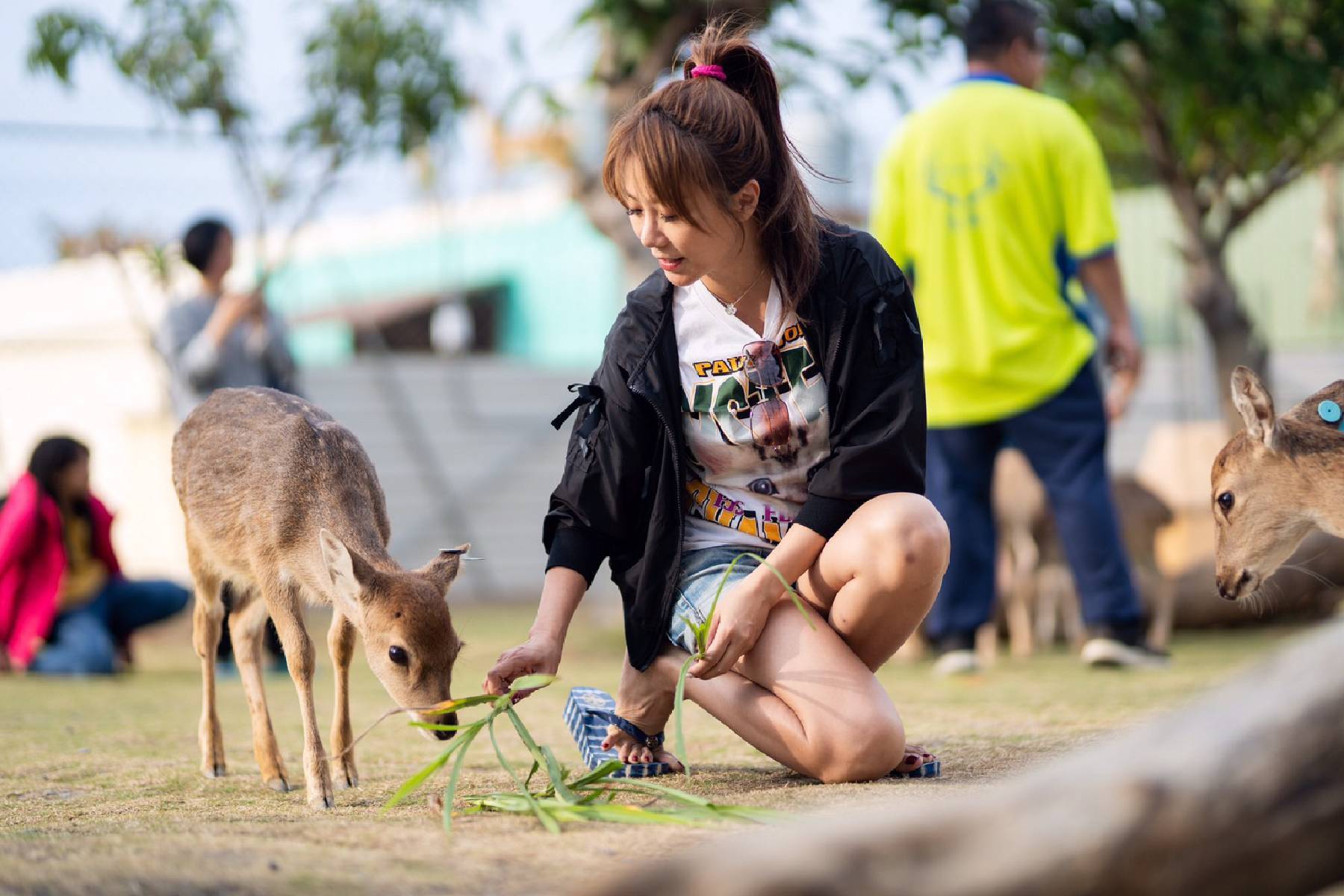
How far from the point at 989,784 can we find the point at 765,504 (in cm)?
92

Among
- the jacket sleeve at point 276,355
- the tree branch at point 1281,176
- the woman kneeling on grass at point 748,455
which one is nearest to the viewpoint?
the woman kneeling on grass at point 748,455

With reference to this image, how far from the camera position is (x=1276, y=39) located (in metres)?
8.27

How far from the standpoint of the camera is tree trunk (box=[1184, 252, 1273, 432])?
9.82 meters

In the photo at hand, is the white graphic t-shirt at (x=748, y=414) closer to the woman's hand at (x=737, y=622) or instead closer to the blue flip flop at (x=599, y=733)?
the woman's hand at (x=737, y=622)

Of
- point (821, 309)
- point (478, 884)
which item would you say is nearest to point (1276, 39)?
point (821, 309)

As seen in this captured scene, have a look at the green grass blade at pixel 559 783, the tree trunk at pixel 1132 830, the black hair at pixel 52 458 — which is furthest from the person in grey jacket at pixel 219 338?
the tree trunk at pixel 1132 830

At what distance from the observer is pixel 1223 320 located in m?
9.88

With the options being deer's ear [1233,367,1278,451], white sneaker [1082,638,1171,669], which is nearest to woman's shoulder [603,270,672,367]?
deer's ear [1233,367,1278,451]

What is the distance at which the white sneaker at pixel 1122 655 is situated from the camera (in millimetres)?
6219

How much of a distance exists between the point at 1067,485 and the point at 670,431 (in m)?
2.96

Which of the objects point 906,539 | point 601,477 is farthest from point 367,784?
point 906,539

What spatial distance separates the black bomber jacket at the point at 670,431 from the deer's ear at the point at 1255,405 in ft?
3.21

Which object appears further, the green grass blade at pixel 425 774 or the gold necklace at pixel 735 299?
the gold necklace at pixel 735 299

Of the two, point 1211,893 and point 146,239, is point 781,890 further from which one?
point 146,239
